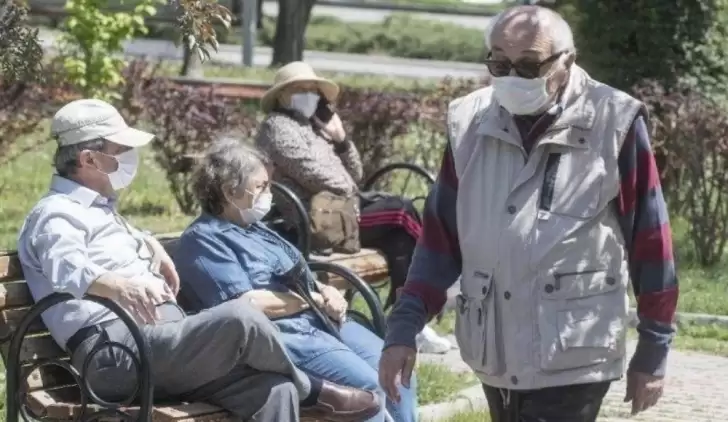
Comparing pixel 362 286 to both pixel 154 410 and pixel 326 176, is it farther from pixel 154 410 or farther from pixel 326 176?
pixel 326 176

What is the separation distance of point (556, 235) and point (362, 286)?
2014mm

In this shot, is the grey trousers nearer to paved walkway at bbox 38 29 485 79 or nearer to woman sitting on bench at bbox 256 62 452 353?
woman sitting on bench at bbox 256 62 452 353

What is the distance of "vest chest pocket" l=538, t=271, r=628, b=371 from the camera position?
155 inches

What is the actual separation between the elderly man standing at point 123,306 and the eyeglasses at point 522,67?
53.7 inches

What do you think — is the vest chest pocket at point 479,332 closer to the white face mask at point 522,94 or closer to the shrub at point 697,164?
the white face mask at point 522,94

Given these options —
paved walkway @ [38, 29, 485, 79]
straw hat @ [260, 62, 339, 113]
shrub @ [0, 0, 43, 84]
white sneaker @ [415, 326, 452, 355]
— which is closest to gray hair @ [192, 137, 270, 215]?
shrub @ [0, 0, 43, 84]

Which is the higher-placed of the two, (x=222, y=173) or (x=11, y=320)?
(x=222, y=173)

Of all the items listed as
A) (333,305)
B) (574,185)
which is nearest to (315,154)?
(333,305)

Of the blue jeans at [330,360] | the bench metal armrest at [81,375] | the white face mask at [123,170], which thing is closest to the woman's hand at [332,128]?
the blue jeans at [330,360]

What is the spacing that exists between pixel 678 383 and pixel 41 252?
3.93m

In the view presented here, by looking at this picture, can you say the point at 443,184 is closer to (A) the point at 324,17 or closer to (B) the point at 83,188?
(B) the point at 83,188

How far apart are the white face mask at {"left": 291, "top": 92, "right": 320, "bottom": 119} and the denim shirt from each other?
2192mm

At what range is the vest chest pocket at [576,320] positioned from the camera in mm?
3932

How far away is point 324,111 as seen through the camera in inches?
313
